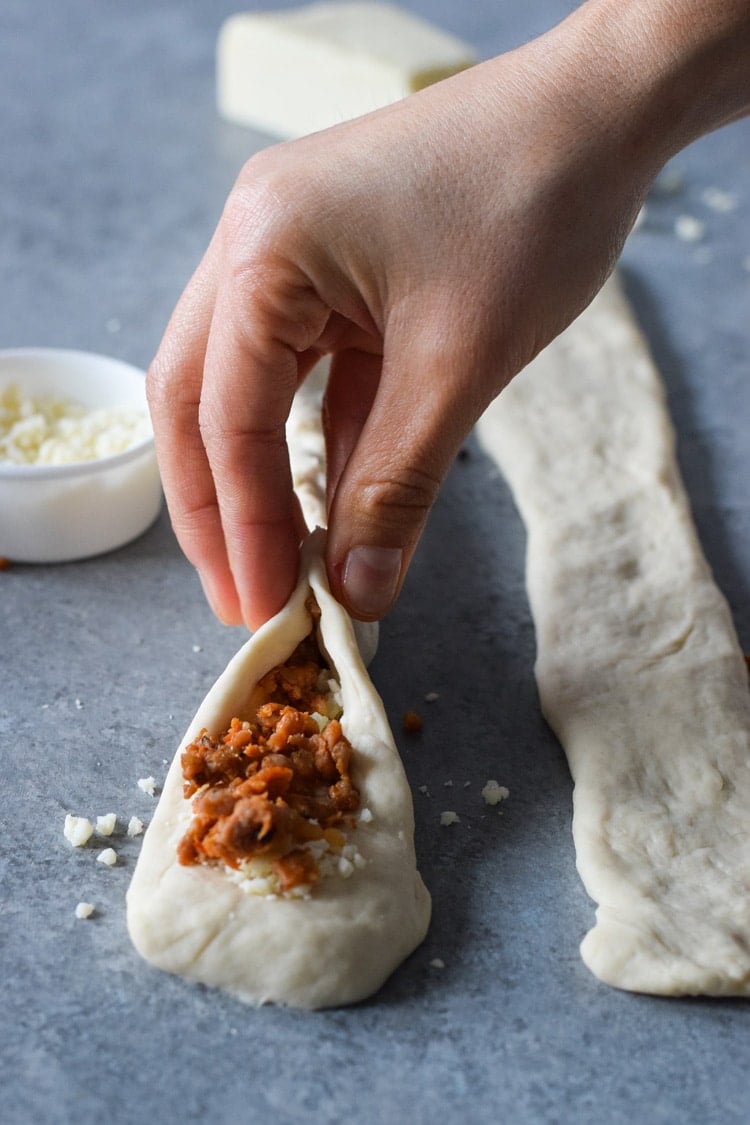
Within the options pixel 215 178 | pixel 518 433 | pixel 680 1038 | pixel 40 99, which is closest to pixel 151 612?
pixel 518 433

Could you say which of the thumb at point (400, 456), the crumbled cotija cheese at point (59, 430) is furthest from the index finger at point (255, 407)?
the crumbled cotija cheese at point (59, 430)

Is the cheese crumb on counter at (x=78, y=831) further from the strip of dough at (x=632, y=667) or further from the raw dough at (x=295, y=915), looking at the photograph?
the strip of dough at (x=632, y=667)

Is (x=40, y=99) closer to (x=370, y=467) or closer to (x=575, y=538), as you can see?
(x=575, y=538)

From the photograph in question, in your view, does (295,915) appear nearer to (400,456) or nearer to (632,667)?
(400,456)

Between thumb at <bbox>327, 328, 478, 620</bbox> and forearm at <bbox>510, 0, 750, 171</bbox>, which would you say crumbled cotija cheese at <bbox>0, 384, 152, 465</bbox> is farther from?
forearm at <bbox>510, 0, 750, 171</bbox>

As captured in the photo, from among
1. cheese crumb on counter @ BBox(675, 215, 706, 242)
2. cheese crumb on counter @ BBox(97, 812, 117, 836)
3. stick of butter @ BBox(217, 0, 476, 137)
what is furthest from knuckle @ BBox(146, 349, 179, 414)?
cheese crumb on counter @ BBox(675, 215, 706, 242)
